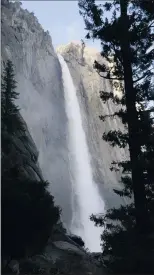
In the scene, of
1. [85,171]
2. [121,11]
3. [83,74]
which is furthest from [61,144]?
[121,11]

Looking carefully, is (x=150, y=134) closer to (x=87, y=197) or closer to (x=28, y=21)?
(x=87, y=197)

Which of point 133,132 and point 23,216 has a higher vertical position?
point 133,132

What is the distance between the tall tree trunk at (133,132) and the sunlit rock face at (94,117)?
48.0m

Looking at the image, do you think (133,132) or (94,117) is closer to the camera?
(133,132)

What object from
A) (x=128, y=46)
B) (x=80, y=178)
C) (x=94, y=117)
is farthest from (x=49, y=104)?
(x=128, y=46)

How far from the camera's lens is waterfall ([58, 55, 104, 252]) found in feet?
163

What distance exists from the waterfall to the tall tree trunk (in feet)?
121

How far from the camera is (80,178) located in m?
58.3

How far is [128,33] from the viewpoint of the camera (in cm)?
1201

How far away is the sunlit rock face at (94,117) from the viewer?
62688mm

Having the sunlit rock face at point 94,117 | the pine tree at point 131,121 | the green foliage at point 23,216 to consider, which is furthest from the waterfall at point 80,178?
the pine tree at point 131,121

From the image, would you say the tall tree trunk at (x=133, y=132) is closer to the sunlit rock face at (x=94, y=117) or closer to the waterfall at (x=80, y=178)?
the waterfall at (x=80, y=178)

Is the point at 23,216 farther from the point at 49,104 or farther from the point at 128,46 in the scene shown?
the point at 49,104

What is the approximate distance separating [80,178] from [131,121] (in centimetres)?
4717
